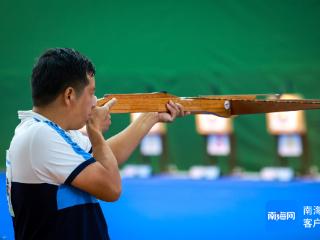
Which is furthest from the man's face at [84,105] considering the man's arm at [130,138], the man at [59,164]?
the man's arm at [130,138]

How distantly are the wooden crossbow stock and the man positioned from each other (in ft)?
0.72

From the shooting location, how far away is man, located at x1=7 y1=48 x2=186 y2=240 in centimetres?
140

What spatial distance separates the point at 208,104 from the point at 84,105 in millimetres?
578

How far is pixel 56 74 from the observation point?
1.43 metres

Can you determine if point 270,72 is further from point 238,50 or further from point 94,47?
point 94,47

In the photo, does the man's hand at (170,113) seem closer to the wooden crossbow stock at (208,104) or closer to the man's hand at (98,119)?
the wooden crossbow stock at (208,104)

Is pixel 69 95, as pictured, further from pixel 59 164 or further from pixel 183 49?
pixel 183 49

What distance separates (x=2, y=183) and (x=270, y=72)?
287 centimetres

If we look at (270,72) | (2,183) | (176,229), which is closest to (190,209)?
(176,229)

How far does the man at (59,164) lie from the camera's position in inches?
55.2

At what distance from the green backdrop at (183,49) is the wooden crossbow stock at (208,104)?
3.32 meters

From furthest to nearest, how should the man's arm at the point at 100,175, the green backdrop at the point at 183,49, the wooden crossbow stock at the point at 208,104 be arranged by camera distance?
the green backdrop at the point at 183,49, the wooden crossbow stock at the point at 208,104, the man's arm at the point at 100,175

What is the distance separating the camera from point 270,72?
210 inches

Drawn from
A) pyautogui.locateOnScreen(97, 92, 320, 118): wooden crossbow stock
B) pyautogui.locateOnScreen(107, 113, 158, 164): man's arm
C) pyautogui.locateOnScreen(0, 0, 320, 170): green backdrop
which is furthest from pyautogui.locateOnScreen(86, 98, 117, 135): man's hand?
pyautogui.locateOnScreen(0, 0, 320, 170): green backdrop
